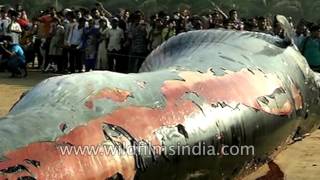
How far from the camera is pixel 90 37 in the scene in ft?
47.6

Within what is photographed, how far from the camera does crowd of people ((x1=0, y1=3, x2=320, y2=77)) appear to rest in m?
13.2

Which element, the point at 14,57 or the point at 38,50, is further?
the point at 38,50

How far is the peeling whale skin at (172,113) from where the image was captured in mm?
2693

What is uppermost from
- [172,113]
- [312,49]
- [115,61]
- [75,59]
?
[172,113]

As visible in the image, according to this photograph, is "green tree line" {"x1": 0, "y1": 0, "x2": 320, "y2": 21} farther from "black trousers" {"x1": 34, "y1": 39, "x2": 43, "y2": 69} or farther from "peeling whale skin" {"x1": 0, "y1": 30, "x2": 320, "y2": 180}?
"peeling whale skin" {"x1": 0, "y1": 30, "x2": 320, "y2": 180}

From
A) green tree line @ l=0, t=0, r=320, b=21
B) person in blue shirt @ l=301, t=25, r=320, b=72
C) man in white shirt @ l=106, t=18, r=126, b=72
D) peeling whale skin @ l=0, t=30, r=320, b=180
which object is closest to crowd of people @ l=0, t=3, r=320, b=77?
man in white shirt @ l=106, t=18, r=126, b=72

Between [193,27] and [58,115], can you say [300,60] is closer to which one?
[58,115]

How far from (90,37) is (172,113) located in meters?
11.3

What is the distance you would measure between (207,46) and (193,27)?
823cm

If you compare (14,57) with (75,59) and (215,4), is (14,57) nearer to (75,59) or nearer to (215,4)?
(75,59)

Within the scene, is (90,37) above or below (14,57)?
above

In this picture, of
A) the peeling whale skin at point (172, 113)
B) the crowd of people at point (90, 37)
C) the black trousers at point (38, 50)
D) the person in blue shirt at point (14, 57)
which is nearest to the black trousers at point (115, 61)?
the crowd of people at point (90, 37)

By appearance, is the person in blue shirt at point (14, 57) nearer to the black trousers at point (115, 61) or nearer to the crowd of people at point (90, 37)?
the crowd of people at point (90, 37)

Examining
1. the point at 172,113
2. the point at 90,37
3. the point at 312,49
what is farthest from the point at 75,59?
the point at 172,113
